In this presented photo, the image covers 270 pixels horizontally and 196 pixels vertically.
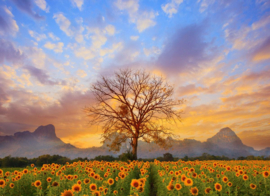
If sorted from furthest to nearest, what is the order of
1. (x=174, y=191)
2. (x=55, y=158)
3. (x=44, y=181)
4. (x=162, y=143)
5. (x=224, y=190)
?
(x=55, y=158)
(x=162, y=143)
(x=44, y=181)
(x=224, y=190)
(x=174, y=191)

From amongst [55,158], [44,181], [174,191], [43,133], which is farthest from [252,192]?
[43,133]

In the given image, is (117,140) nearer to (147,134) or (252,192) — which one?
(147,134)

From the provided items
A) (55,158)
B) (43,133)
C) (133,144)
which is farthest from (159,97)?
(43,133)

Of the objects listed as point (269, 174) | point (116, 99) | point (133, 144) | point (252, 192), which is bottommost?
point (252, 192)

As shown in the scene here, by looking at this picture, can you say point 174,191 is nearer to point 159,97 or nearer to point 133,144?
point 133,144

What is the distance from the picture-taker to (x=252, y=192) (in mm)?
5738

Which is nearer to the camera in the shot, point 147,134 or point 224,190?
point 224,190

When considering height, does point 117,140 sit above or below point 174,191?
above

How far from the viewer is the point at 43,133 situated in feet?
536

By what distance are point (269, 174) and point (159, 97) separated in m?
19.7

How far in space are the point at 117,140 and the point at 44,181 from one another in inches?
660

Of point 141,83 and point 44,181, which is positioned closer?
point 44,181

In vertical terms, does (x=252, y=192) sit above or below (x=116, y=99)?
below

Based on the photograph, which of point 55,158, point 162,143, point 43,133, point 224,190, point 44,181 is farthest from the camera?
point 43,133
